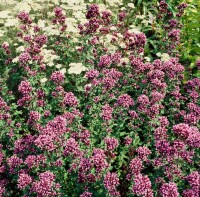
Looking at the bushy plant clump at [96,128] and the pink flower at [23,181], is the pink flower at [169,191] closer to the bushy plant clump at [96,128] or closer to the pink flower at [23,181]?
the bushy plant clump at [96,128]

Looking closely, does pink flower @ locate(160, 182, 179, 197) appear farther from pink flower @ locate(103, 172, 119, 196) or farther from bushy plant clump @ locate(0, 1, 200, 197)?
pink flower @ locate(103, 172, 119, 196)

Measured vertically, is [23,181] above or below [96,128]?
above

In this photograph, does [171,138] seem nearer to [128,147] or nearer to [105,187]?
[128,147]

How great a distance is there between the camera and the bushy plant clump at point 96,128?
145 inches

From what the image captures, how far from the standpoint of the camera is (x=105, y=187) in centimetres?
346

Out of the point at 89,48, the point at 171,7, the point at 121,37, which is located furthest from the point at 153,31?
the point at 89,48

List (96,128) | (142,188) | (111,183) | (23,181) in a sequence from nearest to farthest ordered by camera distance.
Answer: (142,188)
(111,183)
(23,181)
(96,128)

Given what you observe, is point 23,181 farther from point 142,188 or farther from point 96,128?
point 96,128

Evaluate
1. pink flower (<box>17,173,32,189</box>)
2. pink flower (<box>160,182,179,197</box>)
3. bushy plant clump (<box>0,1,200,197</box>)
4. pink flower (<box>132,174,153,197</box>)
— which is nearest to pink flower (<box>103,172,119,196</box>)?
bushy plant clump (<box>0,1,200,197</box>)

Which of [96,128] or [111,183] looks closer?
[111,183]

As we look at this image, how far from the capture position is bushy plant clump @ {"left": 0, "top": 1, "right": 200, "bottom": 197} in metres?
3.67

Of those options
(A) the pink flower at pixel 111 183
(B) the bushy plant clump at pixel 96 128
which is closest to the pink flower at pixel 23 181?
(B) the bushy plant clump at pixel 96 128

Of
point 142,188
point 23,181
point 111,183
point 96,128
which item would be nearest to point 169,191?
point 142,188

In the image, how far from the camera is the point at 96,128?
4.79 m
